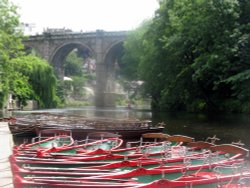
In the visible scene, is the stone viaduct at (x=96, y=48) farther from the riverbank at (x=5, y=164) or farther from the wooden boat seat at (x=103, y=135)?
the riverbank at (x=5, y=164)

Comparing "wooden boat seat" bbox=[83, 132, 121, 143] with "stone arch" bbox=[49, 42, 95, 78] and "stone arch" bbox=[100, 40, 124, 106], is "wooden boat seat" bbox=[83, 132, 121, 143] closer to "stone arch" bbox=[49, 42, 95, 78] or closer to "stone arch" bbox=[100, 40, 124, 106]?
"stone arch" bbox=[100, 40, 124, 106]

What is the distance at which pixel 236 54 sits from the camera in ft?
90.7

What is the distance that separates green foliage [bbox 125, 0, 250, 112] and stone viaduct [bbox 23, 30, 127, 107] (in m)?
27.1

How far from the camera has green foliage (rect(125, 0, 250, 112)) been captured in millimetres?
27688

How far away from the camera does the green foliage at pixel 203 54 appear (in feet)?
90.8

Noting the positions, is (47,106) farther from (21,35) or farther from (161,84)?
(21,35)

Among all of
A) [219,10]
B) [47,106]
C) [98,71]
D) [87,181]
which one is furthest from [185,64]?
[98,71]

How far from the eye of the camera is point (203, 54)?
29.8 m

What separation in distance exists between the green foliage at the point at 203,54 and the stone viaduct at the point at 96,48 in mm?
27060

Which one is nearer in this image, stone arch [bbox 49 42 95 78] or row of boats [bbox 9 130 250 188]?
row of boats [bbox 9 130 250 188]

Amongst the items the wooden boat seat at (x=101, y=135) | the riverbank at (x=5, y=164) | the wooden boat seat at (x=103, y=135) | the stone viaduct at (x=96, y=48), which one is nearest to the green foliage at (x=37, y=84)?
the stone viaduct at (x=96, y=48)

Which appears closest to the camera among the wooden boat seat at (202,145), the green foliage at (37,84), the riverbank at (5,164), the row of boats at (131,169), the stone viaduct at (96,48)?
the row of boats at (131,169)

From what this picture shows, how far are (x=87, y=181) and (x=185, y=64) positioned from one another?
28.3m

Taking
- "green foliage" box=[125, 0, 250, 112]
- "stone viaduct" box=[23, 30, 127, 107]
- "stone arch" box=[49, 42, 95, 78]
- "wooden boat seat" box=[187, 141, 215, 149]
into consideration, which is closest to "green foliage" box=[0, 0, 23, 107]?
"green foliage" box=[125, 0, 250, 112]
